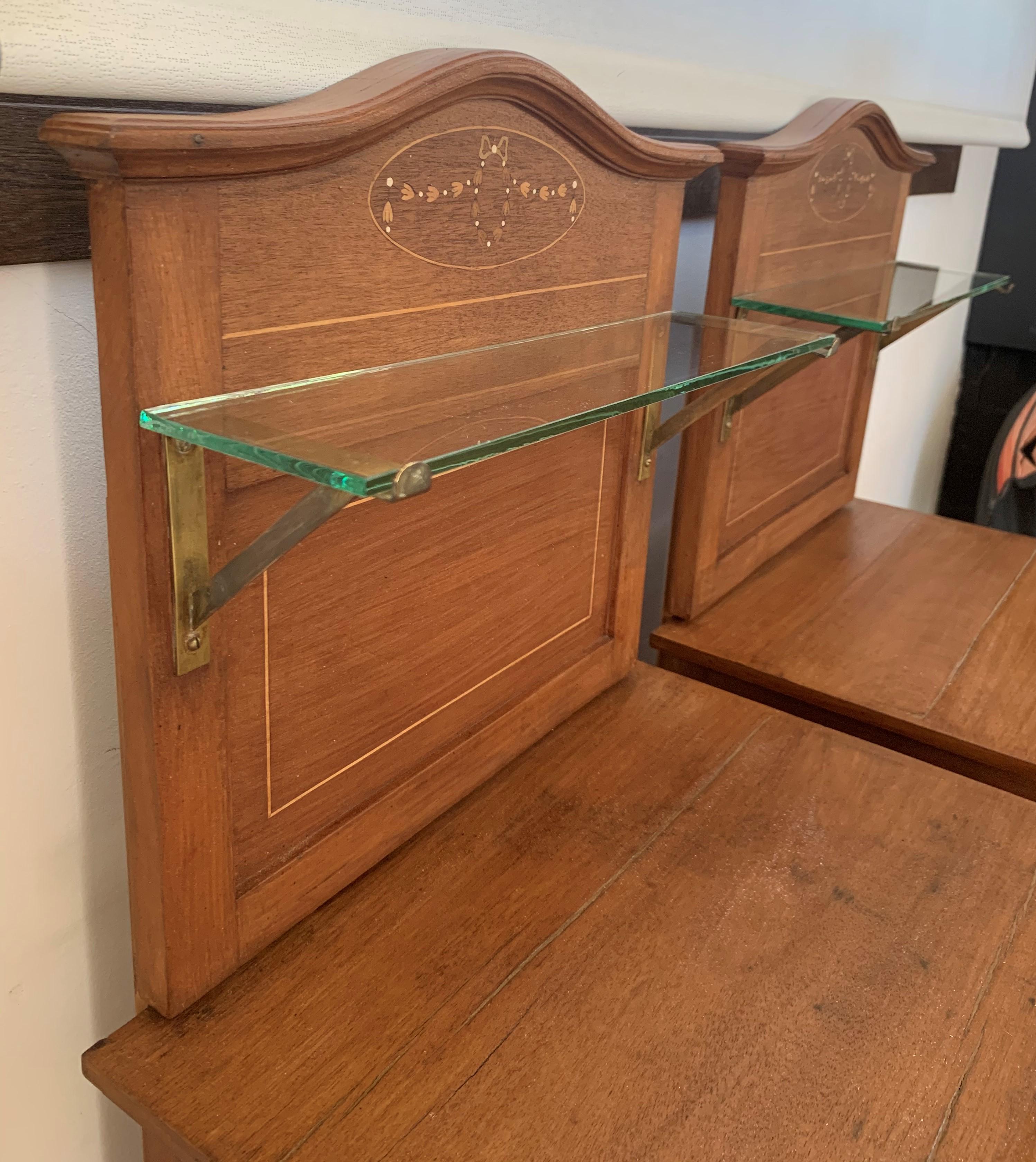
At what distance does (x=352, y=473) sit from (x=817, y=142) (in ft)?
2.86

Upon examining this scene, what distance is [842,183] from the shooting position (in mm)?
1254

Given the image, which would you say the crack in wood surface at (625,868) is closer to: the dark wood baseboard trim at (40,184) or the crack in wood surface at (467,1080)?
the crack in wood surface at (467,1080)

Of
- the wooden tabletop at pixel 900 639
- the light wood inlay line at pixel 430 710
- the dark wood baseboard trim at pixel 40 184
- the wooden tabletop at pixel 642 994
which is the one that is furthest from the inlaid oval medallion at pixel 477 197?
the wooden tabletop at pixel 900 639

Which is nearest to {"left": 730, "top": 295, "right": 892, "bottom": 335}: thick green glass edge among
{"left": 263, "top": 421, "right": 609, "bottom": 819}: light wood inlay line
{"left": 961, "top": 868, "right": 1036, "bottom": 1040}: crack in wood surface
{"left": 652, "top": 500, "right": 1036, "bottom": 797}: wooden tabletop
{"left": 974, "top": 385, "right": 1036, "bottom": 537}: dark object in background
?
{"left": 263, "top": 421, "right": 609, "bottom": 819}: light wood inlay line

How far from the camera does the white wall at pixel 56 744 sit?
0.62m

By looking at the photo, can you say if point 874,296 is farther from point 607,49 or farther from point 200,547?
point 200,547

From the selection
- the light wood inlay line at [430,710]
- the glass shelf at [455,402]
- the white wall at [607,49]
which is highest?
the white wall at [607,49]

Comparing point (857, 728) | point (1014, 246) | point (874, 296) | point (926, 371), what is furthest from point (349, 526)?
point (1014, 246)

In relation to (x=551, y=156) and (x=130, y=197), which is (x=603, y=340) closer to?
(x=551, y=156)

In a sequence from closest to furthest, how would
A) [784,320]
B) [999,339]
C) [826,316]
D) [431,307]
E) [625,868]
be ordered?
[431,307] → [625,868] → [826,316] → [784,320] → [999,339]

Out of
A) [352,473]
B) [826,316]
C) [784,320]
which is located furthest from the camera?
[784,320]

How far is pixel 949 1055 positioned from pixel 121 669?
56 cm

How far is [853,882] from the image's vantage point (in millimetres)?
826

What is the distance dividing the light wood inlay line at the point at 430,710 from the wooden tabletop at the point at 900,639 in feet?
0.78
